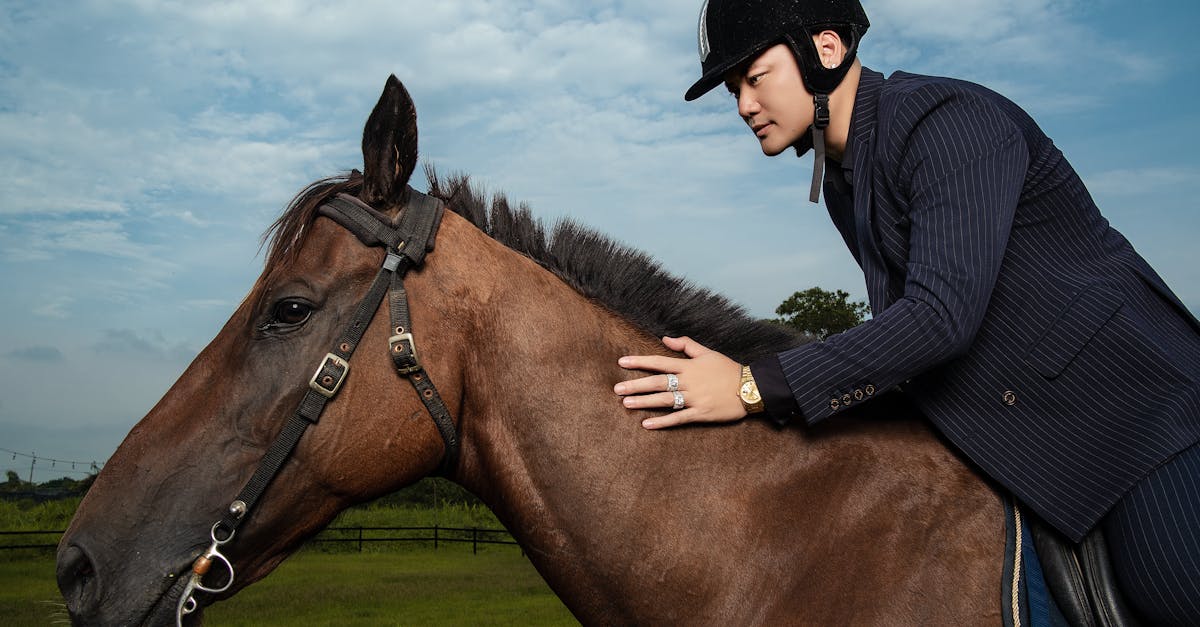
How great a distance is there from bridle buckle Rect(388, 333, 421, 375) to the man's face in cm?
134

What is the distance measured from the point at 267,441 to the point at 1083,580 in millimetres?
2353

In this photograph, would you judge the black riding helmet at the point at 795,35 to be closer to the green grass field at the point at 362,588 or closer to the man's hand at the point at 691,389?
the man's hand at the point at 691,389

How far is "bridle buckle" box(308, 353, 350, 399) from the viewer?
2.50 metres

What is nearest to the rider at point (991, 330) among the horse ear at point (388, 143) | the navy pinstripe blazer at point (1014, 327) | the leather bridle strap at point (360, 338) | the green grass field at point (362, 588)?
the navy pinstripe blazer at point (1014, 327)

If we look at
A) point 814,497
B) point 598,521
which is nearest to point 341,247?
point 598,521

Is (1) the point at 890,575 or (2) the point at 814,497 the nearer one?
(1) the point at 890,575

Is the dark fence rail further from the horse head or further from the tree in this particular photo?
the horse head

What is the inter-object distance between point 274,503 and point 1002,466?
2.15 m

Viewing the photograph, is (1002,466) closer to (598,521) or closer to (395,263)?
(598,521)

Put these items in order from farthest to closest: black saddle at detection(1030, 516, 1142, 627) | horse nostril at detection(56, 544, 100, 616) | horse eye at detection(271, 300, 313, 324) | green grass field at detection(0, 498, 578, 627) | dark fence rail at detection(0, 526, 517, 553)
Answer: dark fence rail at detection(0, 526, 517, 553)
green grass field at detection(0, 498, 578, 627)
horse eye at detection(271, 300, 313, 324)
horse nostril at detection(56, 544, 100, 616)
black saddle at detection(1030, 516, 1142, 627)

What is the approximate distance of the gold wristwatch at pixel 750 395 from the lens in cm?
252

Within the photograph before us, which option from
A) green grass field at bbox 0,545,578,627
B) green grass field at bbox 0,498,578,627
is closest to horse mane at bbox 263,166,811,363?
green grass field at bbox 0,498,578,627

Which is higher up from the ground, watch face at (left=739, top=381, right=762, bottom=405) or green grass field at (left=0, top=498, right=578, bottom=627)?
watch face at (left=739, top=381, right=762, bottom=405)

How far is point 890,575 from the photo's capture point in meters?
2.32
